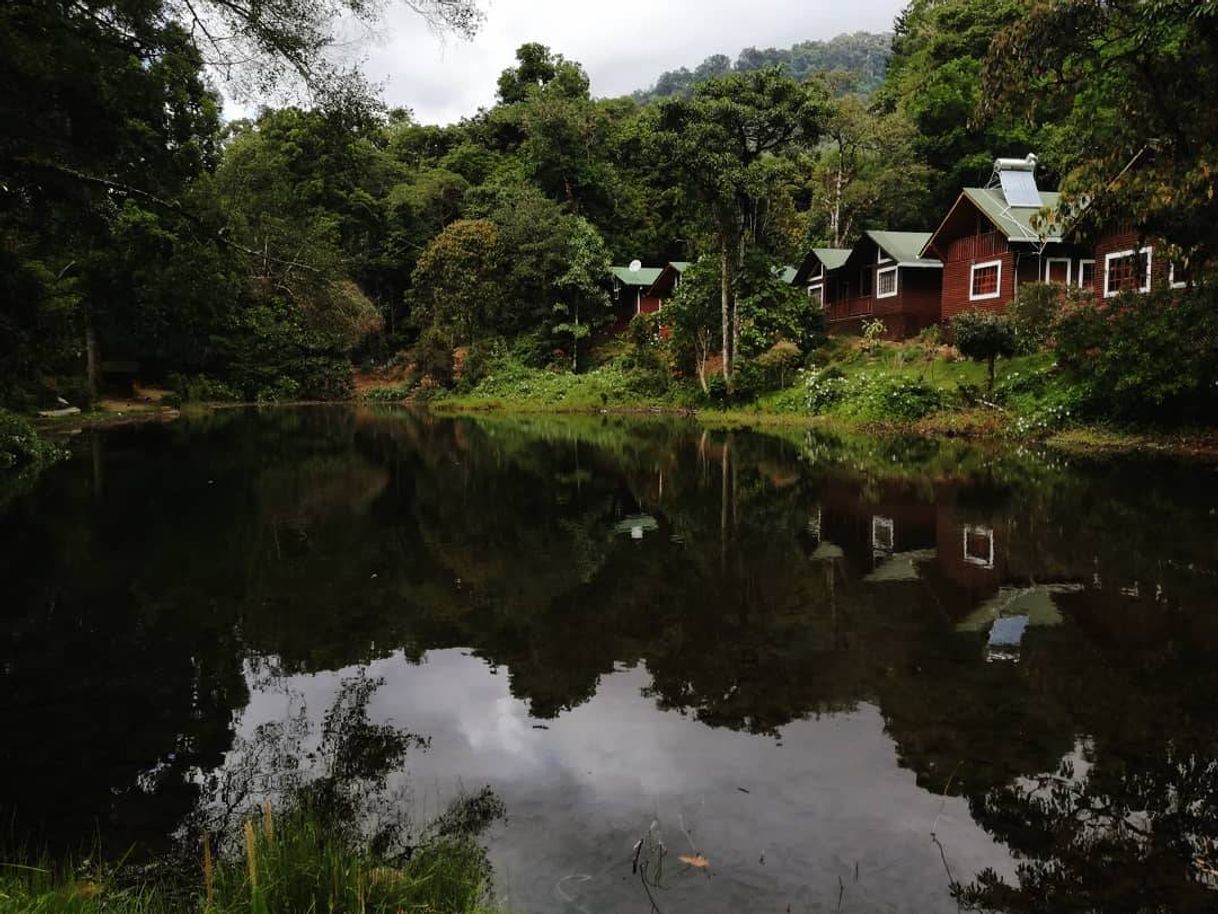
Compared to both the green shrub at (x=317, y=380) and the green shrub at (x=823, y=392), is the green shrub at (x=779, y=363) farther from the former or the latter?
the green shrub at (x=317, y=380)

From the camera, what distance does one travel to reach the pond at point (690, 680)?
381cm

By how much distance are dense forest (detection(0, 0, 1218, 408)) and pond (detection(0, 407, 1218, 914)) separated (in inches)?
161

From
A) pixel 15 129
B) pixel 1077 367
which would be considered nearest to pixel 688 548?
pixel 15 129

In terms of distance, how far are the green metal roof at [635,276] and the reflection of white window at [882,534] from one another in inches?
1484

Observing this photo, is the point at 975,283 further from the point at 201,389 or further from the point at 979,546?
the point at 201,389

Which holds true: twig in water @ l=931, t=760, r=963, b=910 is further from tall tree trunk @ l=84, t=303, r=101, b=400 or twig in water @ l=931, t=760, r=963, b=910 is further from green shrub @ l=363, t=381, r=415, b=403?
green shrub @ l=363, t=381, r=415, b=403

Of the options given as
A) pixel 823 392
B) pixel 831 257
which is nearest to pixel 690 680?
pixel 823 392

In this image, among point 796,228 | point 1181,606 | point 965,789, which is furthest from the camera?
point 796,228

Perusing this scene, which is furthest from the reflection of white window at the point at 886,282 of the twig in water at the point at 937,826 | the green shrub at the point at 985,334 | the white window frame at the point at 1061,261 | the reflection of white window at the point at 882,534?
the twig in water at the point at 937,826

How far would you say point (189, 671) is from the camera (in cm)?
625

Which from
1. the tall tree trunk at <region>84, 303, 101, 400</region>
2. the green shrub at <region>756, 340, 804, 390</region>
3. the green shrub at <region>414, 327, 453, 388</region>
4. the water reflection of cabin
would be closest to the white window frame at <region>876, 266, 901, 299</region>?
the green shrub at <region>756, 340, 804, 390</region>

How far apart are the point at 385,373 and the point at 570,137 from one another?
809 inches

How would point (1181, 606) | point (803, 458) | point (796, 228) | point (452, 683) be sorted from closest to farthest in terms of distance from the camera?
point (452, 683), point (1181, 606), point (803, 458), point (796, 228)

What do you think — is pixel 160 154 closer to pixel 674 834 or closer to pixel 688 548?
pixel 688 548
